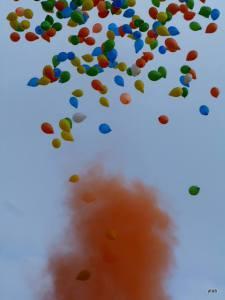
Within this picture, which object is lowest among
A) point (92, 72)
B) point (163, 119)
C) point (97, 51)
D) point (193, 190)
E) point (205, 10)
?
point (193, 190)

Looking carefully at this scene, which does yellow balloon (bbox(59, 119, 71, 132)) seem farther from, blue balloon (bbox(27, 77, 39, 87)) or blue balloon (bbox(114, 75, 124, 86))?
blue balloon (bbox(114, 75, 124, 86))

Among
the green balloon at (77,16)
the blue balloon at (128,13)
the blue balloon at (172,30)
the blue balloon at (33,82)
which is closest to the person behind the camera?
the green balloon at (77,16)

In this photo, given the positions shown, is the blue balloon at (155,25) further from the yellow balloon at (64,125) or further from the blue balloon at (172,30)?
the yellow balloon at (64,125)

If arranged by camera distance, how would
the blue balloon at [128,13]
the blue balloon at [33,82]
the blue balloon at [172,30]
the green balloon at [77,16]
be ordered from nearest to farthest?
the green balloon at [77,16] → the blue balloon at [128,13] → the blue balloon at [172,30] → the blue balloon at [33,82]

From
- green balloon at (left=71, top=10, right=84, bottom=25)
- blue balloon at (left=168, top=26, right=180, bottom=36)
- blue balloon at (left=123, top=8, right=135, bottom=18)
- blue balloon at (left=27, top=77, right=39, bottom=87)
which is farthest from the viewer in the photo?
blue balloon at (left=27, top=77, right=39, bottom=87)

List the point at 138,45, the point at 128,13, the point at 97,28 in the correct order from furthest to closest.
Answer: the point at 97,28, the point at 138,45, the point at 128,13

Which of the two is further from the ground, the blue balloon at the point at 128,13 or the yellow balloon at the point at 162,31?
the blue balloon at the point at 128,13

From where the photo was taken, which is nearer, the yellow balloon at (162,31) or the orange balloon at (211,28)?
the yellow balloon at (162,31)

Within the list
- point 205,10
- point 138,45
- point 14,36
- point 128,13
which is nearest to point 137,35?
point 138,45

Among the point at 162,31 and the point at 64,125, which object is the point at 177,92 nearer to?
the point at 162,31

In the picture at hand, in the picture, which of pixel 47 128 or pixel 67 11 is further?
pixel 47 128

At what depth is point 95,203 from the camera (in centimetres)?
936

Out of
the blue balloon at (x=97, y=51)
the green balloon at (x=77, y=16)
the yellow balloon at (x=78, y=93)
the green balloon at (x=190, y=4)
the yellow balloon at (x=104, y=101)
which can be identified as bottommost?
the yellow balloon at (x=78, y=93)

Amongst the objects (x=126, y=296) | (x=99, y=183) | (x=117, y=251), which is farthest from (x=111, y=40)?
(x=126, y=296)
